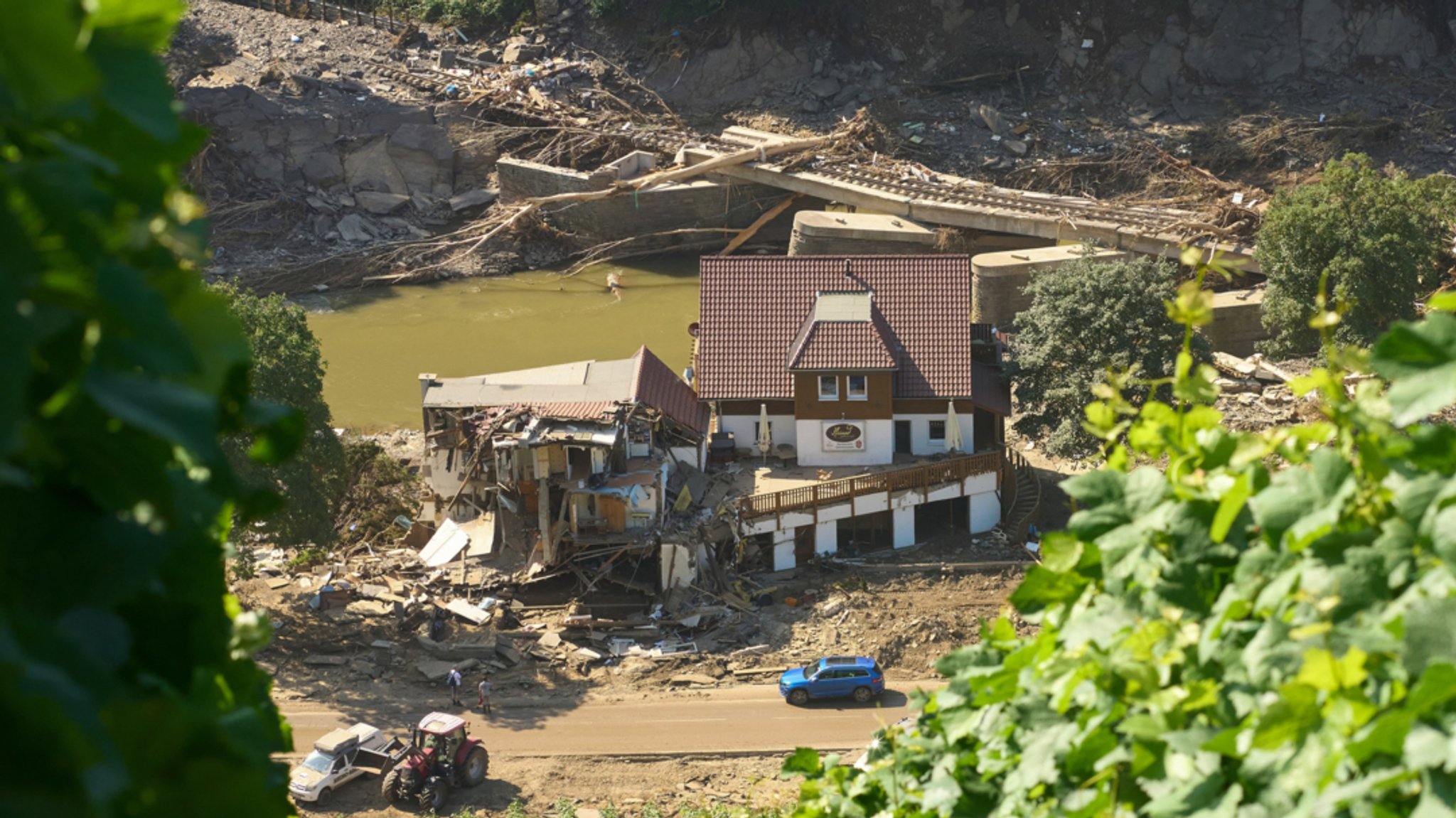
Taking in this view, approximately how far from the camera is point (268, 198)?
55812 millimetres

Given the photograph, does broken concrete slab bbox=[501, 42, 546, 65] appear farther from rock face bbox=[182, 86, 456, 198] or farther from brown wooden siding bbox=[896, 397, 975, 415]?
brown wooden siding bbox=[896, 397, 975, 415]

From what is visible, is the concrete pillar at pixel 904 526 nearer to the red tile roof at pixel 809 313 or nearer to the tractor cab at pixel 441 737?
the red tile roof at pixel 809 313

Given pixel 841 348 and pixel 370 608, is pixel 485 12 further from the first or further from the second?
pixel 370 608

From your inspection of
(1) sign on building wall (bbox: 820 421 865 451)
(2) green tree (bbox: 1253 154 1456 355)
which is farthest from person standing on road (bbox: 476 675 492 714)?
(2) green tree (bbox: 1253 154 1456 355)

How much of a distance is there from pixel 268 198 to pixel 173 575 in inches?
2186

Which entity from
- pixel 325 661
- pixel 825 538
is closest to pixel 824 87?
pixel 825 538

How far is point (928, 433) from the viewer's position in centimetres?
3180

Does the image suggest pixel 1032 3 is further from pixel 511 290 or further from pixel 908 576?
pixel 908 576

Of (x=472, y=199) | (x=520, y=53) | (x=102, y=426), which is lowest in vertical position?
(x=472, y=199)

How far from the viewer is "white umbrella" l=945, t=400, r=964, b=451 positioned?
103ft

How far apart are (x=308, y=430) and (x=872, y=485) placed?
1135 centimetres

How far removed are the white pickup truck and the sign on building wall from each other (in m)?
11.7

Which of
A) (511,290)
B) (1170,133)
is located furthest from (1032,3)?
(511,290)

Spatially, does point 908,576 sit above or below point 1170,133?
below
